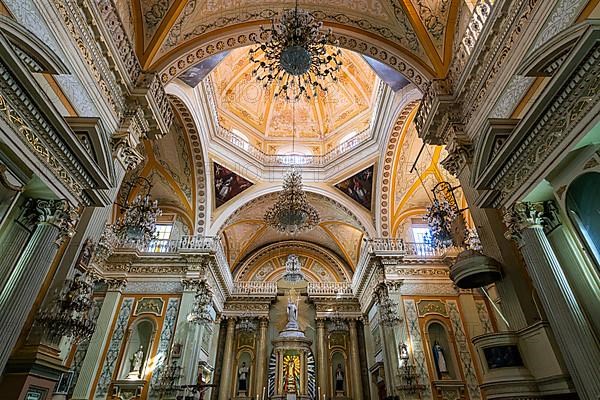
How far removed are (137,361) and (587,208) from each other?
38.3 feet

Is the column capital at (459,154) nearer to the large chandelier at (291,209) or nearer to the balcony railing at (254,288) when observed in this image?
the large chandelier at (291,209)

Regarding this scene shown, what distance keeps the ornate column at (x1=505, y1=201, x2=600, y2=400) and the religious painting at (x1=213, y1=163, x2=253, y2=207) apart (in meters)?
10.2

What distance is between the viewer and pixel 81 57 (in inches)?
219

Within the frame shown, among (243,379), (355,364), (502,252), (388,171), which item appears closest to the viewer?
(502,252)

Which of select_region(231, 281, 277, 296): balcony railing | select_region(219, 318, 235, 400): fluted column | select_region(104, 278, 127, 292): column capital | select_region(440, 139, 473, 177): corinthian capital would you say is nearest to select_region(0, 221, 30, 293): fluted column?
select_region(440, 139, 473, 177): corinthian capital

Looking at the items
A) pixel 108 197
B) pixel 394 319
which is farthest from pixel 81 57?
pixel 394 319

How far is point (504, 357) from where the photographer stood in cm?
491

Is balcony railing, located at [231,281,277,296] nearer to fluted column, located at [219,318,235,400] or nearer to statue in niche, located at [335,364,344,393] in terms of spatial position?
fluted column, located at [219,318,235,400]

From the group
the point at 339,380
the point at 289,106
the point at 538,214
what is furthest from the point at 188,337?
the point at 289,106

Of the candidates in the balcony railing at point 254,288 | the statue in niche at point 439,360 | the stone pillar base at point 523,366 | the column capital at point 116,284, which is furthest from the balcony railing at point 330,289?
the stone pillar base at point 523,366

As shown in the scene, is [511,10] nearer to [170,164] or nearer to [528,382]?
[528,382]

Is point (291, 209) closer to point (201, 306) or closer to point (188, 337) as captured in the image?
point (201, 306)

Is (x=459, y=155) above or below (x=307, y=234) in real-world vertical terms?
below

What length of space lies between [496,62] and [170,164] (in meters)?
10.6
